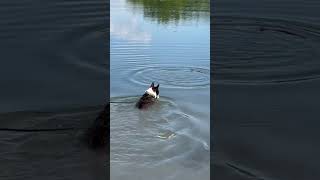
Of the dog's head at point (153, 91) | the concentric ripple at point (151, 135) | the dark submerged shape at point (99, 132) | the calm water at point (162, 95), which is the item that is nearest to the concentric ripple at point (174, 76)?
the calm water at point (162, 95)

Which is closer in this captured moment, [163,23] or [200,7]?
[163,23]

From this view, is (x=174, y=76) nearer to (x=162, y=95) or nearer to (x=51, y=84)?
(x=162, y=95)

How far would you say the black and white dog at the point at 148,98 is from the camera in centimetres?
917

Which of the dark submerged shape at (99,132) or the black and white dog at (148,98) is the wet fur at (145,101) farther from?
the dark submerged shape at (99,132)

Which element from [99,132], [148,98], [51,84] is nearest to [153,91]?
[148,98]

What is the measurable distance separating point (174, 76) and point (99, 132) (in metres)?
3.41

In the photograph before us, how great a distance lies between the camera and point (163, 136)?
8.08 metres

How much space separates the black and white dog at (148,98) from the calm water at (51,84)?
0.64 m

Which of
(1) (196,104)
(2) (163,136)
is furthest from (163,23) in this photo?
(2) (163,136)
